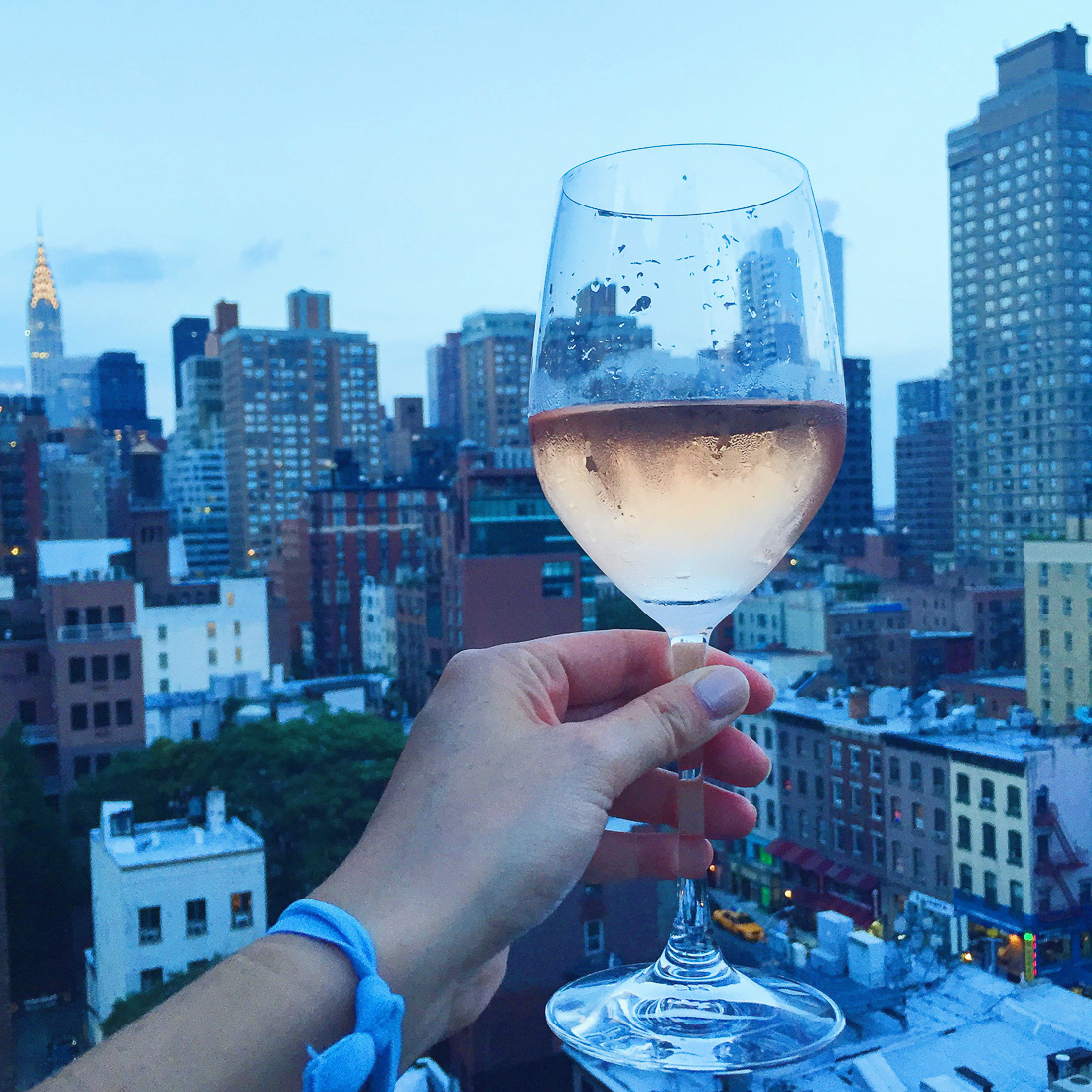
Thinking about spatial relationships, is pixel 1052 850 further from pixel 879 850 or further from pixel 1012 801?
pixel 879 850

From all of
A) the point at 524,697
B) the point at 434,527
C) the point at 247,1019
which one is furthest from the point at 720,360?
the point at 434,527

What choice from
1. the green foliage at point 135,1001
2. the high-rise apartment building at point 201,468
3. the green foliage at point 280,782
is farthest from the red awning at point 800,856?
the high-rise apartment building at point 201,468

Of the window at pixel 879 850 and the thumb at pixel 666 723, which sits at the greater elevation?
the thumb at pixel 666 723

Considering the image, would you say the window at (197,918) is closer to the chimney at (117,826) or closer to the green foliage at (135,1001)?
the green foliage at (135,1001)

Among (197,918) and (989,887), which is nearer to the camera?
(197,918)

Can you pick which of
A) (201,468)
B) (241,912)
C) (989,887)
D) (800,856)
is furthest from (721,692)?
(201,468)

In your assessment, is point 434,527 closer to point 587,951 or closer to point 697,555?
point 587,951

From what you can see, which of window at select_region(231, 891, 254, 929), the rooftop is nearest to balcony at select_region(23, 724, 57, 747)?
the rooftop
